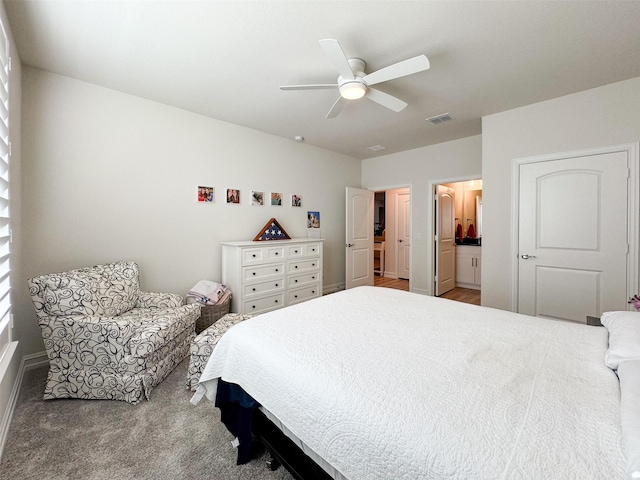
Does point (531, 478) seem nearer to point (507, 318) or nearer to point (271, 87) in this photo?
point (507, 318)

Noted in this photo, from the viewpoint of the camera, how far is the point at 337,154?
16.8 ft

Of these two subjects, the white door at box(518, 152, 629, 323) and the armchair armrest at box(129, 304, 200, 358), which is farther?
the white door at box(518, 152, 629, 323)

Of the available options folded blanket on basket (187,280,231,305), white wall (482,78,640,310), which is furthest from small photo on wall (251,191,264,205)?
white wall (482,78,640,310)

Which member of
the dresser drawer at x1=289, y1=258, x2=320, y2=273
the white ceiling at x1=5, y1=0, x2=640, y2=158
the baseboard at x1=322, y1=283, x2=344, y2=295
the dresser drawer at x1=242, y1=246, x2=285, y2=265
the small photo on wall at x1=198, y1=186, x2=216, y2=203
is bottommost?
the baseboard at x1=322, y1=283, x2=344, y2=295

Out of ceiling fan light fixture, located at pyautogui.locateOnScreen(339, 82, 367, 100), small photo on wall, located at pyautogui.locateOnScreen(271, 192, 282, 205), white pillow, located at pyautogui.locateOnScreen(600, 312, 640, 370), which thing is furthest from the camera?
small photo on wall, located at pyautogui.locateOnScreen(271, 192, 282, 205)

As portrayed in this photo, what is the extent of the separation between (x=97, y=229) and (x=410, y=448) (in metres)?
3.19

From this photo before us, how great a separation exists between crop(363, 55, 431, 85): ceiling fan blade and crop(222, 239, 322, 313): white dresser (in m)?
2.22

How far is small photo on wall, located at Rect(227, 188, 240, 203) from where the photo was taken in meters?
3.69

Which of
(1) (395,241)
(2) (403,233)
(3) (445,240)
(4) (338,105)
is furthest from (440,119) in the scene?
(1) (395,241)

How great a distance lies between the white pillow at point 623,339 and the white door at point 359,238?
12.3 ft

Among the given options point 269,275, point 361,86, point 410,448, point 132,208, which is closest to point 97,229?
point 132,208

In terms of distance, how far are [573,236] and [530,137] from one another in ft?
3.81

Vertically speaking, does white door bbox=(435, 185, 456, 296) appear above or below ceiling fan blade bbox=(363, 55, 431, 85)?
below

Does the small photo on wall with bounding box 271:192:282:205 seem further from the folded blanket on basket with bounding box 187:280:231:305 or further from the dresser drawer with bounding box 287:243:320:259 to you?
the folded blanket on basket with bounding box 187:280:231:305
